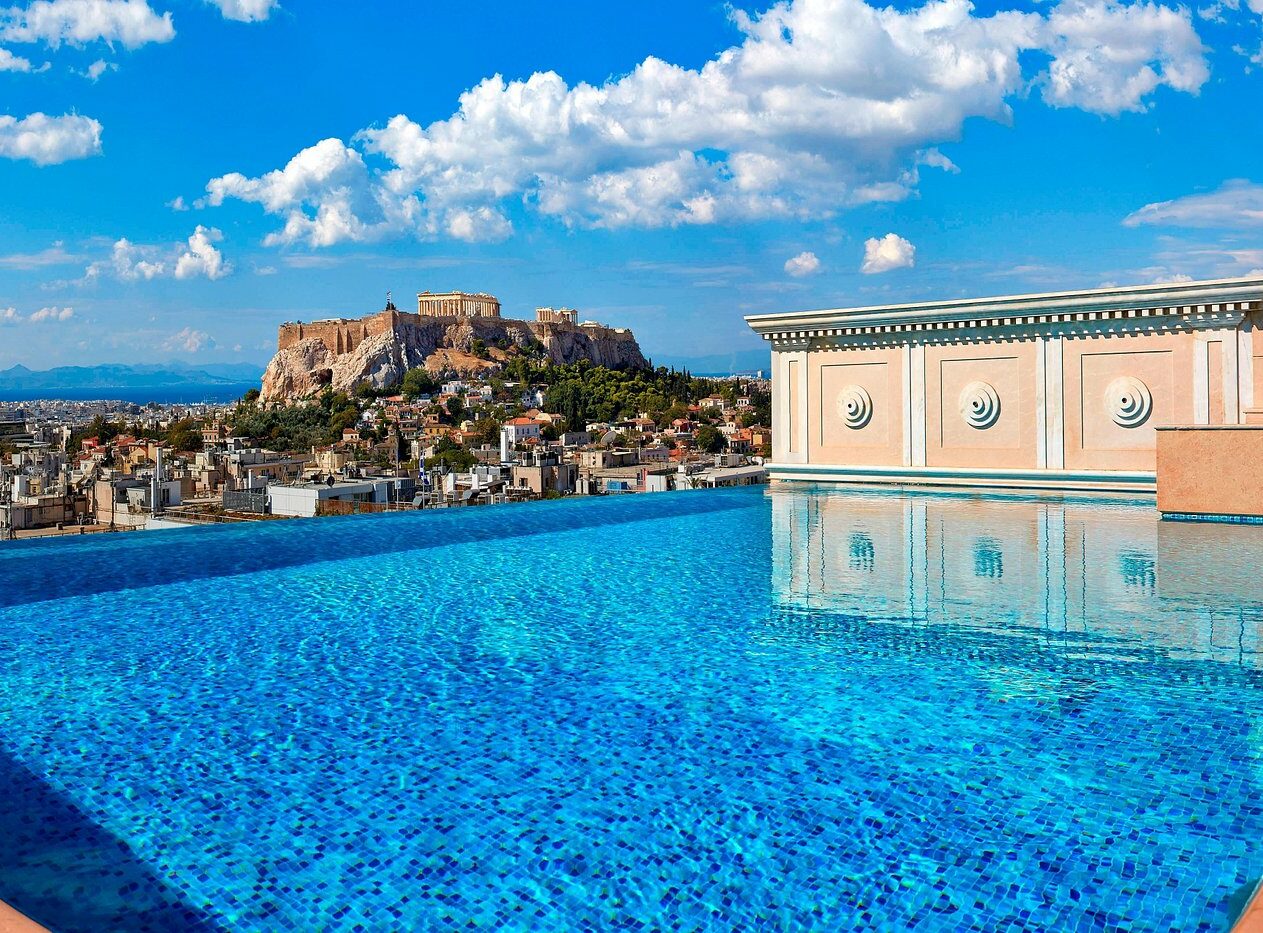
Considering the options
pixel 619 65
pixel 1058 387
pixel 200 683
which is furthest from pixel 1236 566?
pixel 619 65

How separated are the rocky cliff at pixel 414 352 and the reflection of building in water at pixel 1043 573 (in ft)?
262

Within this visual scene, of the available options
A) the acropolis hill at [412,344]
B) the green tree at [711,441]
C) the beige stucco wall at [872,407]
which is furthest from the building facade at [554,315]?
the beige stucco wall at [872,407]

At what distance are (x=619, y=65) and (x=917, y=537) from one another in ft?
71.1

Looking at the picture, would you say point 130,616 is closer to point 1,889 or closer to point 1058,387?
point 1,889

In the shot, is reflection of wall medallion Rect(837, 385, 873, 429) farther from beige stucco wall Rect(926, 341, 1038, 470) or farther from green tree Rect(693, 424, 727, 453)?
green tree Rect(693, 424, 727, 453)

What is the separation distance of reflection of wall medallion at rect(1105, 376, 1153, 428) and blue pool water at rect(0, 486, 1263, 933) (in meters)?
3.17

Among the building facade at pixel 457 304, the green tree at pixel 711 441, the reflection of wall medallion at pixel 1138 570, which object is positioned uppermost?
the building facade at pixel 457 304

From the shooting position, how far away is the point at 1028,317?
30.1 ft

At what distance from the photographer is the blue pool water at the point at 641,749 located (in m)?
2.17

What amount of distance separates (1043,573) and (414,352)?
281 ft

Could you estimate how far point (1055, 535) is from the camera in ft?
22.8

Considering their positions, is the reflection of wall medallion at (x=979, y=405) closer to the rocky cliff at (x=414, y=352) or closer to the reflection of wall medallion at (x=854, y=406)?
the reflection of wall medallion at (x=854, y=406)

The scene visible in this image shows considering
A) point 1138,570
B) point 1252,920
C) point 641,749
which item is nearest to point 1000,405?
point 1138,570

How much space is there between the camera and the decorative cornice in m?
8.30
